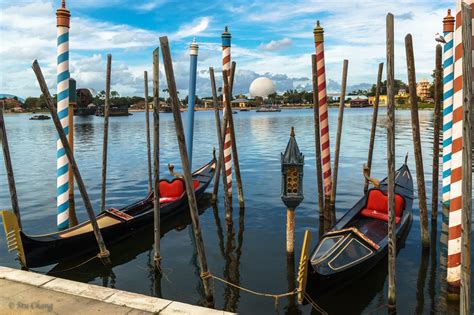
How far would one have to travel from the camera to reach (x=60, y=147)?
27.7 ft

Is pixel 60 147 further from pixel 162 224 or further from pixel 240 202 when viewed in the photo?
pixel 240 202

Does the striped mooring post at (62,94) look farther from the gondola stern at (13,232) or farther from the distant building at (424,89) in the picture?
the distant building at (424,89)

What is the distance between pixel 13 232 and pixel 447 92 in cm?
840

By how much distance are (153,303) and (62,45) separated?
6.32 meters

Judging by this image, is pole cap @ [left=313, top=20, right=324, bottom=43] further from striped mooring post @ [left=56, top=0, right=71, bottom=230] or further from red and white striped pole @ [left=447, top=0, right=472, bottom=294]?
striped mooring post @ [left=56, top=0, right=71, bottom=230]

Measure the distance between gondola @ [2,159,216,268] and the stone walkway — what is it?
1.69m

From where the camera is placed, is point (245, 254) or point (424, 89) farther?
point (424, 89)

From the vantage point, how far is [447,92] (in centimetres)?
738

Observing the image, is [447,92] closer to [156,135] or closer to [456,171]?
[456,171]

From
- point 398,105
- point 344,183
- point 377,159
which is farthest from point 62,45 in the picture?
point 398,105

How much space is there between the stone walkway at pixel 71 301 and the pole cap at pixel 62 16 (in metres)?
5.57

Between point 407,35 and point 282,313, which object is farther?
point 407,35

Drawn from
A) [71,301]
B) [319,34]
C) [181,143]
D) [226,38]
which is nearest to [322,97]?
[319,34]

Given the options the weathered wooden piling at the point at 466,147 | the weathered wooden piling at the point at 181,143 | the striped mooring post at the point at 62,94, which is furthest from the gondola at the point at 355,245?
the striped mooring post at the point at 62,94
